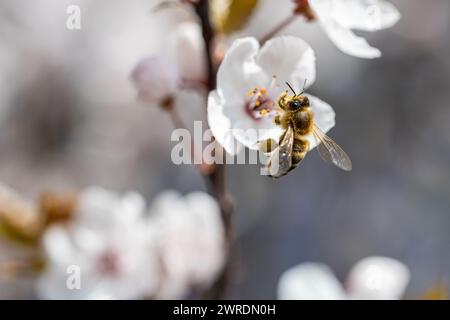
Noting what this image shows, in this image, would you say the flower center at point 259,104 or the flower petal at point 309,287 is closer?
the flower center at point 259,104

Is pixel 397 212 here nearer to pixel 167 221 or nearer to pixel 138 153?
pixel 138 153

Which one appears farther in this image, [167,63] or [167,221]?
[167,221]

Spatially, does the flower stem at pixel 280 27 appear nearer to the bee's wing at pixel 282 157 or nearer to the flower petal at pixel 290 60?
the flower petal at pixel 290 60

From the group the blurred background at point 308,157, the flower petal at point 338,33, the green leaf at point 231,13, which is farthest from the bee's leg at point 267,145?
the blurred background at point 308,157

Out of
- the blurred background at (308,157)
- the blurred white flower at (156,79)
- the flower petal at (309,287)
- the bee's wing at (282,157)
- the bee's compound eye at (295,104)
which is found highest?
the blurred background at (308,157)

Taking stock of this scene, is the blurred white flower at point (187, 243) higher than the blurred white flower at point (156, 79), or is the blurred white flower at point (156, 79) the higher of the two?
the blurred white flower at point (156, 79)

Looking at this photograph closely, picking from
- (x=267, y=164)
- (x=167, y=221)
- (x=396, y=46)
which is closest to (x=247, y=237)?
(x=396, y=46)
